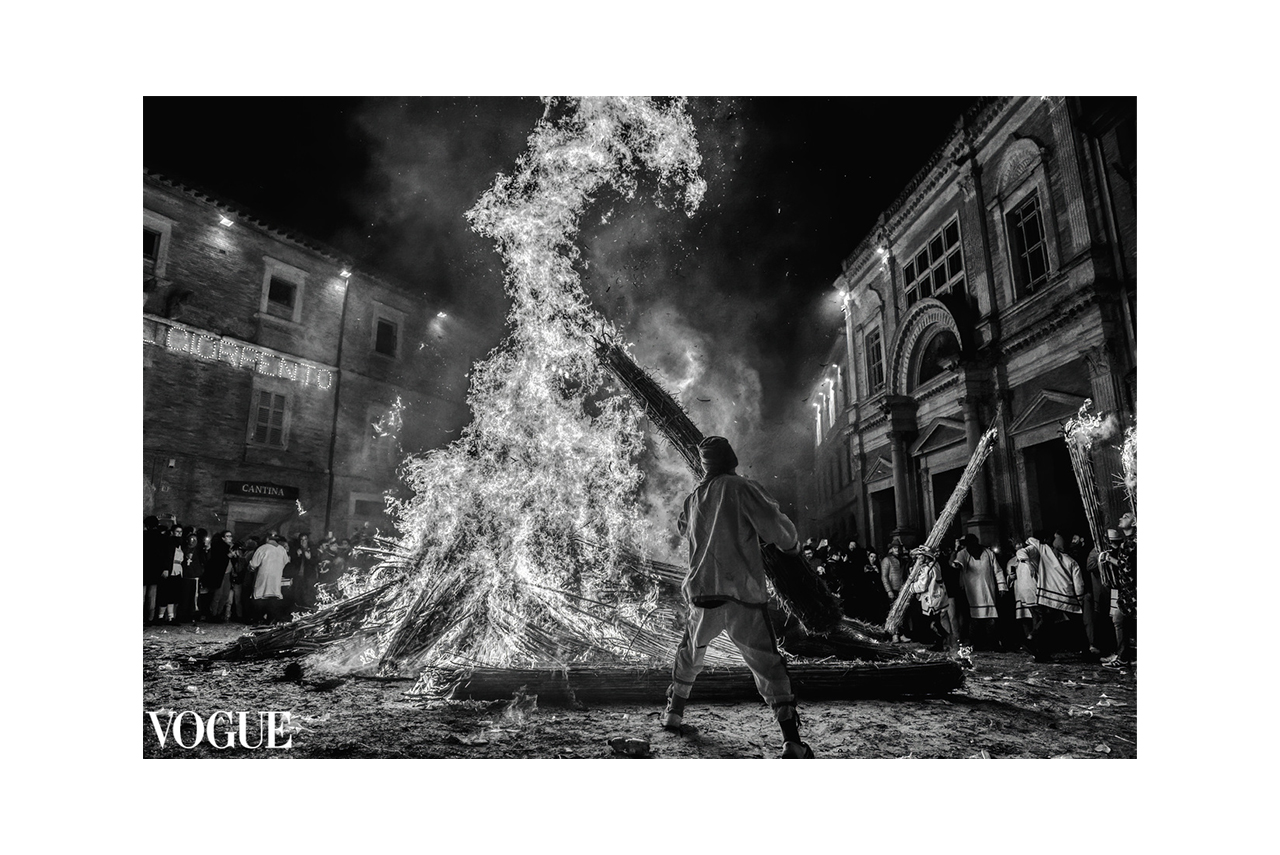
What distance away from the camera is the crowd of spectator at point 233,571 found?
17.8ft

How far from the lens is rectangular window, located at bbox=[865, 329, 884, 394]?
19.4 feet

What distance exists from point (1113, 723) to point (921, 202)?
4652mm

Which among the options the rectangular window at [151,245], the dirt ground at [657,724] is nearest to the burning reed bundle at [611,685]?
the dirt ground at [657,724]

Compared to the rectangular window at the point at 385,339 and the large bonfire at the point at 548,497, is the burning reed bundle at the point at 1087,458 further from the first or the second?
the rectangular window at the point at 385,339

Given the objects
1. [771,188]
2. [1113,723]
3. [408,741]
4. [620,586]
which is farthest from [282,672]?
[1113,723]

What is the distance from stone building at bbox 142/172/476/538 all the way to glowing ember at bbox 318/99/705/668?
14.8 inches

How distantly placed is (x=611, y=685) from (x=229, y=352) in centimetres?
462

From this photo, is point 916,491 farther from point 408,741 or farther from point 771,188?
point 408,741

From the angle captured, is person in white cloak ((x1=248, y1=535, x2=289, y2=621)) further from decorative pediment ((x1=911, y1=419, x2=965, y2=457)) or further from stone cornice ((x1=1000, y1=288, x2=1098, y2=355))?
stone cornice ((x1=1000, y1=288, x2=1098, y2=355))

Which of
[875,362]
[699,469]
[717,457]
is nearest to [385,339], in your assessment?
[699,469]

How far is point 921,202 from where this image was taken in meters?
6.06

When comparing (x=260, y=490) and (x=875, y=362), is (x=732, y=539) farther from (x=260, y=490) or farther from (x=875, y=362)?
(x=260, y=490)
